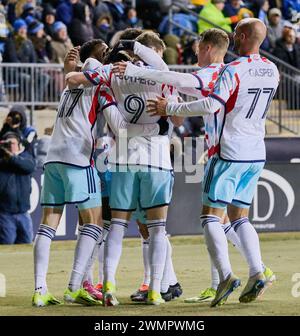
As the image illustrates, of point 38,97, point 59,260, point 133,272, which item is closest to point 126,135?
point 133,272

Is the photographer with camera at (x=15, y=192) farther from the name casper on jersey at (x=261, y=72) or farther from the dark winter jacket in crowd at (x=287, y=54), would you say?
the dark winter jacket in crowd at (x=287, y=54)

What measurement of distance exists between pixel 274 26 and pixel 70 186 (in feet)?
52.1

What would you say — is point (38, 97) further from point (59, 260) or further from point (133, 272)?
point (133, 272)

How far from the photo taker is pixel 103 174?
10977 mm

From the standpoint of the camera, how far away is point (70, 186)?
10.2 meters

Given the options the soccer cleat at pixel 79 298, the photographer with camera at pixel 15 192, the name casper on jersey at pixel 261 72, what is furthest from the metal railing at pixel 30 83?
the name casper on jersey at pixel 261 72

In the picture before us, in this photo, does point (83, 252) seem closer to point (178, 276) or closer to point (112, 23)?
point (178, 276)

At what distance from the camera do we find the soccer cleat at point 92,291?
10.7 meters

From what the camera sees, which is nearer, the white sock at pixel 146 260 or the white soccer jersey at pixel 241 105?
the white soccer jersey at pixel 241 105

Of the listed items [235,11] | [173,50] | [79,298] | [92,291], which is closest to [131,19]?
[173,50]

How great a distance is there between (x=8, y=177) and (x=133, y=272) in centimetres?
459

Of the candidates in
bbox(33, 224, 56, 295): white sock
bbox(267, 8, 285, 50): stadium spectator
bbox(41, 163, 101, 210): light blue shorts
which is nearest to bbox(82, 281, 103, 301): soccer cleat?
bbox(33, 224, 56, 295): white sock

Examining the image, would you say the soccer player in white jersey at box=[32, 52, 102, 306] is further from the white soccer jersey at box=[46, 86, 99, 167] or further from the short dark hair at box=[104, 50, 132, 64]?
the short dark hair at box=[104, 50, 132, 64]

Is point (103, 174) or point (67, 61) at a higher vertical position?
point (67, 61)
